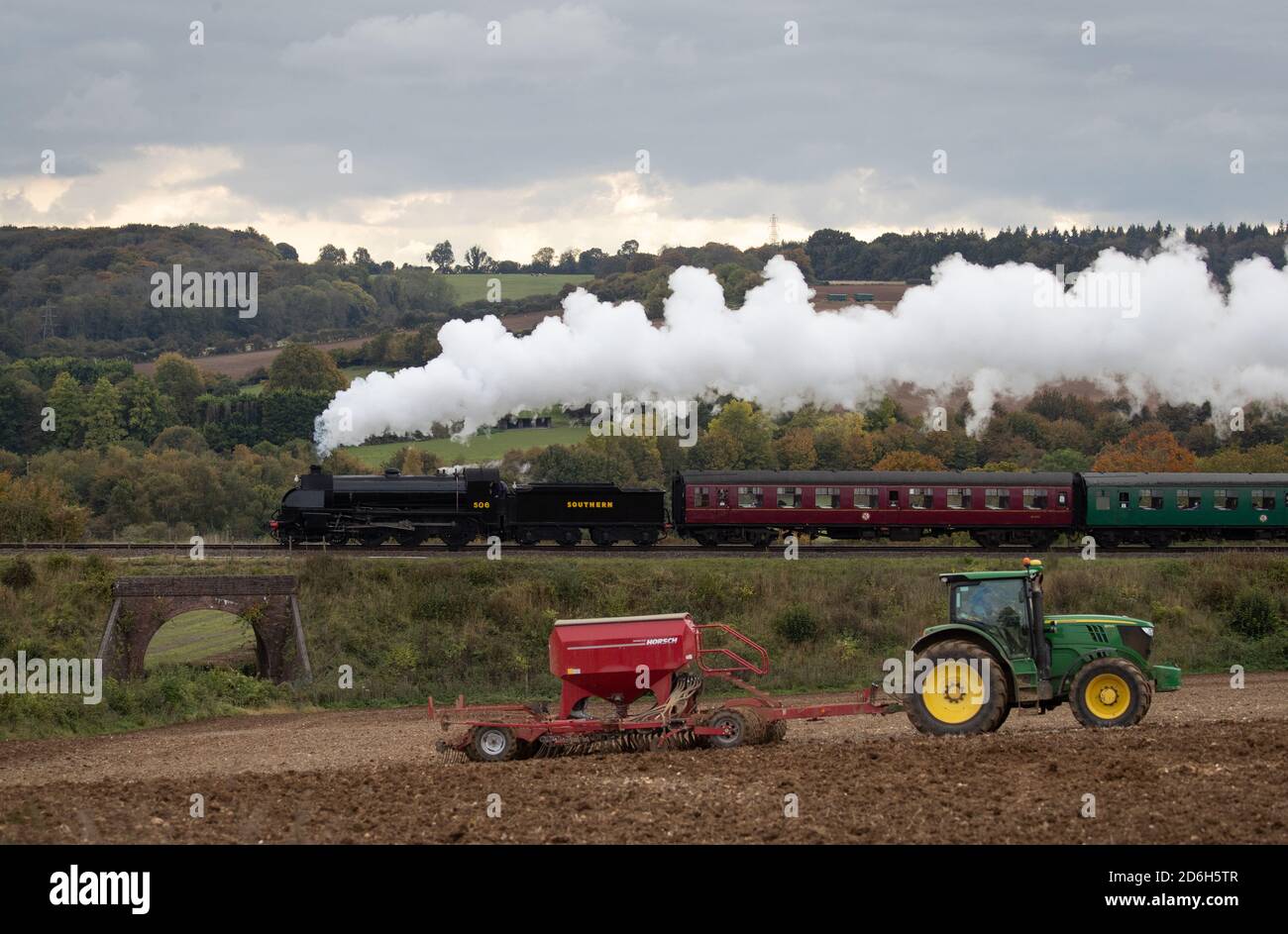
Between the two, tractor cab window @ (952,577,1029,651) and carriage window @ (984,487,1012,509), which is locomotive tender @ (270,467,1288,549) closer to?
carriage window @ (984,487,1012,509)

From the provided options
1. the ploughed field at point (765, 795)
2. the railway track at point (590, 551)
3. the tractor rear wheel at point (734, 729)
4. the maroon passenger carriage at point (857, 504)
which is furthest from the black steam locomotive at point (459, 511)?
the tractor rear wheel at point (734, 729)

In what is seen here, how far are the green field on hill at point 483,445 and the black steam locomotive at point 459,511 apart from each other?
106 ft

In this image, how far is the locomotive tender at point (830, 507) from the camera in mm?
51031

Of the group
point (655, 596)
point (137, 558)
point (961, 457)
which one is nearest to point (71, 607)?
point (137, 558)

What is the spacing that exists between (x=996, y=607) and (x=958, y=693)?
5.20 feet

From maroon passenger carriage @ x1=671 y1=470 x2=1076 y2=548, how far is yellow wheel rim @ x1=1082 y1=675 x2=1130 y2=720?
95.5 feet

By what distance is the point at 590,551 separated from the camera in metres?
50.1

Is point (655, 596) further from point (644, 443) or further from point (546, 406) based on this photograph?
point (644, 443)

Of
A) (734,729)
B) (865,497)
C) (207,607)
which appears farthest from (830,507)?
(734,729)

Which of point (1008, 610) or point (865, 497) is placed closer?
point (1008, 610)

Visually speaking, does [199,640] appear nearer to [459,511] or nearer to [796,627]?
[459,511]

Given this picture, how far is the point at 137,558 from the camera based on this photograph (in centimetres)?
4469

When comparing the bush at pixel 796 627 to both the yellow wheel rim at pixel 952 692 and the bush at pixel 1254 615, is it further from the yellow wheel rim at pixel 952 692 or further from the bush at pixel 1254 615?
the yellow wheel rim at pixel 952 692

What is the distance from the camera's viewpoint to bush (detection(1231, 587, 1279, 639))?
138 ft
